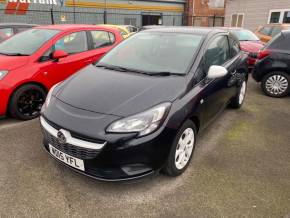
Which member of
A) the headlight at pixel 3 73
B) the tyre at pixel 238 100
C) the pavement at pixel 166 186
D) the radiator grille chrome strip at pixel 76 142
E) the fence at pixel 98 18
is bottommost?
the pavement at pixel 166 186

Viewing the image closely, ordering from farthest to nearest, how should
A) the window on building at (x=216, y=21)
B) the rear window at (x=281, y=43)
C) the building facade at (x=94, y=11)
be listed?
the window on building at (x=216, y=21)
the building facade at (x=94, y=11)
the rear window at (x=281, y=43)

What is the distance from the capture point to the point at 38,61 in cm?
425

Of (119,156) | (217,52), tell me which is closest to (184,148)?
(119,156)

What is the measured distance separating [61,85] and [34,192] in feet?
4.07

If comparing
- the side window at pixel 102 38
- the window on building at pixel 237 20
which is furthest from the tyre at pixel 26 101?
the window on building at pixel 237 20

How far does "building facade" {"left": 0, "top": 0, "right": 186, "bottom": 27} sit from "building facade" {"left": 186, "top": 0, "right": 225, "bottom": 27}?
3.04 ft

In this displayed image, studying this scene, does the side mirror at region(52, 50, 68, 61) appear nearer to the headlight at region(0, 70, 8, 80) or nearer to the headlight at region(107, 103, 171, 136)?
the headlight at region(0, 70, 8, 80)

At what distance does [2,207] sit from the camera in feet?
7.80

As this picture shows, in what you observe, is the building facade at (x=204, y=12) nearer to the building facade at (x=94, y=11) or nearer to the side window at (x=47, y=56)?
the building facade at (x=94, y=11)

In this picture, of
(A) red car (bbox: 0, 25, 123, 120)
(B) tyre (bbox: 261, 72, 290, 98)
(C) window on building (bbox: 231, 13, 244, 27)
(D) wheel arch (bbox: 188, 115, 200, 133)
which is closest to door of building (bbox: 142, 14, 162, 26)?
(C) window on building (bbox: 231, 13, 244, 27)

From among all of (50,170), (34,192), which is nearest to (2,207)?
(34,192)

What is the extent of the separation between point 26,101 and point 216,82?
2988mm

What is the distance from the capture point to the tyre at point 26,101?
13.0ft

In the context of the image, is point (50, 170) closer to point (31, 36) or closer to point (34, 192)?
point (34, 192)
